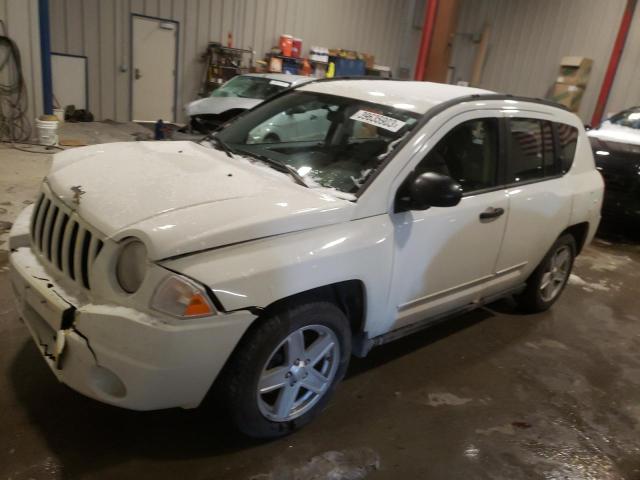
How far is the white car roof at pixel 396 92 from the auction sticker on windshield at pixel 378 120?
11 cm

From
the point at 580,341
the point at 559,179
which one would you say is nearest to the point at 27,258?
the point at 559,179

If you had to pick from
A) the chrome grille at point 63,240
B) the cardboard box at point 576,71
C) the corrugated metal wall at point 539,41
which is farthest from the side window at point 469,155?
the corrugated metal wall at point 539,41

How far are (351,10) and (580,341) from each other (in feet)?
41.4

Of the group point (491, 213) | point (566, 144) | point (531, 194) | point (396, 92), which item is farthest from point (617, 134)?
point (396, 92)

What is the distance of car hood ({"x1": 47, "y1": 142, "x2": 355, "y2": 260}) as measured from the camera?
1.96 m

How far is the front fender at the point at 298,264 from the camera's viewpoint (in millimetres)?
1930

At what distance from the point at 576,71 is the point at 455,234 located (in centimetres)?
1341

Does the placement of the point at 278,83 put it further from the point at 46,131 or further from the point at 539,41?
the point at 539,41

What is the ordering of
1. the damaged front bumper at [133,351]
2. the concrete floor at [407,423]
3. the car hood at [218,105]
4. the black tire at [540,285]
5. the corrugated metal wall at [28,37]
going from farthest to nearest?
the car hood at [218,105] < the corrugated metal wall at [28,37] < the black tire at [540,285] < the concrete floor at [407,423] < the damaged front bumper at [133,351]

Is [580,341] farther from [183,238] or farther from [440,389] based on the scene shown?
[183,238]

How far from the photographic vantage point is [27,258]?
2408 mm

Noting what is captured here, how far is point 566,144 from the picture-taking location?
3.73m

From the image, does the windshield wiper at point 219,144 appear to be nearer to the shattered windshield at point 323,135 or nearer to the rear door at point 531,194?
the shattered windshield at point 323,135

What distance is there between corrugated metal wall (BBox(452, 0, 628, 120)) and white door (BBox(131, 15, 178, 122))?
9.80m
